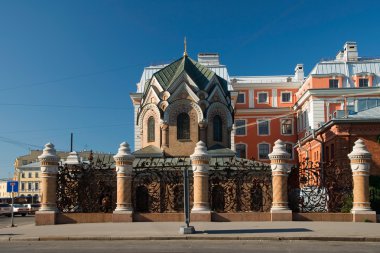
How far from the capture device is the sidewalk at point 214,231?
16266mm

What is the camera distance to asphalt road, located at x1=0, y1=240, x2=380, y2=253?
13352mm

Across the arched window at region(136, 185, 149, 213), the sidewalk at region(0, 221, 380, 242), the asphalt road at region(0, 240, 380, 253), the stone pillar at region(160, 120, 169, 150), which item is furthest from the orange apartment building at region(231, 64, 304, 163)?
the asphalt road at region(0, 240, 380, 253)

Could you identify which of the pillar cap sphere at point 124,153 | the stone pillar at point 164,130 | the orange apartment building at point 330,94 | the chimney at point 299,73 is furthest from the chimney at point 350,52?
the pillar cap sphere at point 124,153

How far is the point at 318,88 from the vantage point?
55.3 m

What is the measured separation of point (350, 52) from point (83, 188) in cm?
4542

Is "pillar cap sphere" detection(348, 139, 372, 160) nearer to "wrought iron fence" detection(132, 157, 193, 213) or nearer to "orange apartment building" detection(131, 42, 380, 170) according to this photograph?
"wrought iron fence" detection(132, 157, 193, 213)

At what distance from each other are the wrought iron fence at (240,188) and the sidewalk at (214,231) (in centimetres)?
281

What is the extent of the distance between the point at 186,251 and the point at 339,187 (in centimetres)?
1161

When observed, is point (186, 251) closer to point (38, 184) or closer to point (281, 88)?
point (281, 88)

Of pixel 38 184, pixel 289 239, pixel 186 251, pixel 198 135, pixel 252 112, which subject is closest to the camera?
pixel 186 251

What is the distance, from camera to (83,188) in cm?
2344

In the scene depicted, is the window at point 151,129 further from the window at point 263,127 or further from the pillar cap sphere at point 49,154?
the window at point 263,127

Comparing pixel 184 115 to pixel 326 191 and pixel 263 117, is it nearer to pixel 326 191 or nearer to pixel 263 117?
pixel 326 191

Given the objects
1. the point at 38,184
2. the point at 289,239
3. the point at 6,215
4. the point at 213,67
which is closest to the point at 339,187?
the point at 289,239
